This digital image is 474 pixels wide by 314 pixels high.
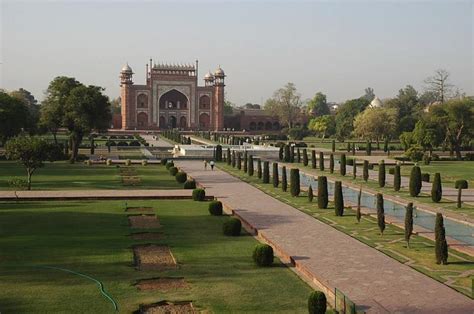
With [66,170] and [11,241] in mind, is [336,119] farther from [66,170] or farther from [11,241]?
[11,241]

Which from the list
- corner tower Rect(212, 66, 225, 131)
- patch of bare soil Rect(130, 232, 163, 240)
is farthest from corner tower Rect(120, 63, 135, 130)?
patch of bare soil Rect(130, 232, 163, 240)

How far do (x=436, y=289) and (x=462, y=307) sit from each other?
0.79 m

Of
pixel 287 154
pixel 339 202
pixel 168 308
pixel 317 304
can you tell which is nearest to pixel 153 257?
pixel 168 308

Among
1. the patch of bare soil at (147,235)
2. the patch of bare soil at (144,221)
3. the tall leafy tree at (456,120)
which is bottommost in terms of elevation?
the patch of bare soil at (147,235)

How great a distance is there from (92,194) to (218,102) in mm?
52384

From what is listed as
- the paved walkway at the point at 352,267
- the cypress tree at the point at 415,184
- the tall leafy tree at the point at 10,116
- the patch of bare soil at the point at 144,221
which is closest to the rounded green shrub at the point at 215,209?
the paved walkway at the point at 352,267

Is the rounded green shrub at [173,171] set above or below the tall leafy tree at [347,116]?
below

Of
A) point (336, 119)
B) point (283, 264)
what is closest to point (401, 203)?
point (283, 264)

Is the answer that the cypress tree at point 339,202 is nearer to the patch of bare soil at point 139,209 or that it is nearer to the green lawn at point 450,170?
the patch of bare soil at point 139,209

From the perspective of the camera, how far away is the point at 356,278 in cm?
Answer: 839

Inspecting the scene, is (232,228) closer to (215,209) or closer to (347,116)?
(215,209)

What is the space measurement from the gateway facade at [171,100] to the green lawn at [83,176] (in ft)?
129

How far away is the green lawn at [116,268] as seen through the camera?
290 inches

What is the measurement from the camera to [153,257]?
32.0ft
